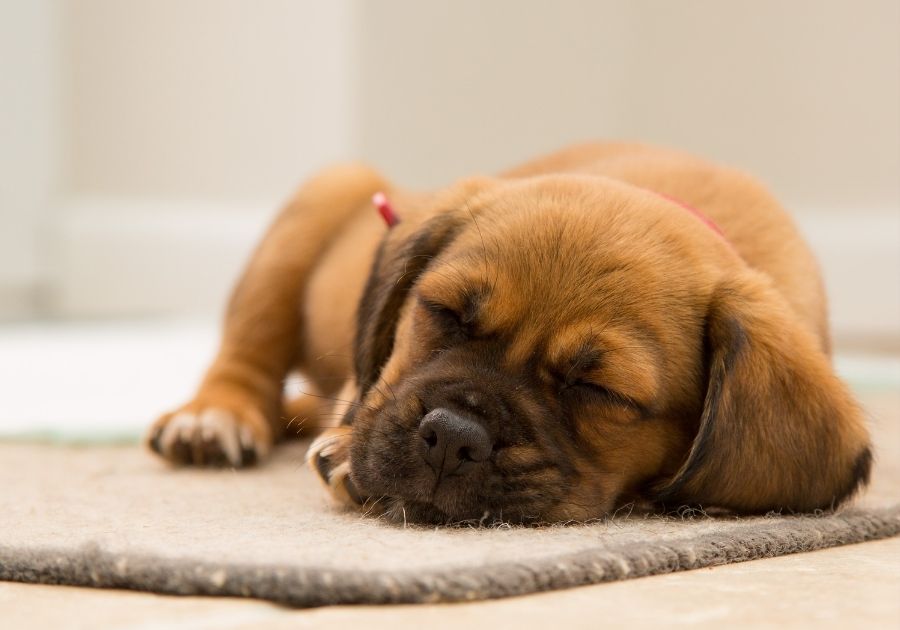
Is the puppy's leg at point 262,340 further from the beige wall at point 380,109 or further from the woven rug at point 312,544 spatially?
the beige wall at point 380,109

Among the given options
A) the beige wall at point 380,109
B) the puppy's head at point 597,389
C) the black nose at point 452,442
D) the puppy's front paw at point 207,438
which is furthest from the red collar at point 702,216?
the beige wall at point 380,109

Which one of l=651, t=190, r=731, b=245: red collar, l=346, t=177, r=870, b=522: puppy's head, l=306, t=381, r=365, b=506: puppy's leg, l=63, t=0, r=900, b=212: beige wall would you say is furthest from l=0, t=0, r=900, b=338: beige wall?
l=306, t=381, r=365, b=506: puppy's leg

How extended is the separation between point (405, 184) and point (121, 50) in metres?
2.75

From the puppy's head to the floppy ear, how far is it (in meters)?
0.25

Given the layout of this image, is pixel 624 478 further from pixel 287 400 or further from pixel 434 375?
pixel 287 400

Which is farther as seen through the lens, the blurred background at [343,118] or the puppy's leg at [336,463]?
the blurred background at [343,118]

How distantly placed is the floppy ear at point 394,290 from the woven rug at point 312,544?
0.36 m

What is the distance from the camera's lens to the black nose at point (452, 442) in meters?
2.43

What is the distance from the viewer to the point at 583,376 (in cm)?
262

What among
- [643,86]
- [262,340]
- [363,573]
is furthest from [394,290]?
[643,86]

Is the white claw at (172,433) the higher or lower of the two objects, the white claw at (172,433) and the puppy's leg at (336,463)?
the lower

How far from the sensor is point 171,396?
205 inches

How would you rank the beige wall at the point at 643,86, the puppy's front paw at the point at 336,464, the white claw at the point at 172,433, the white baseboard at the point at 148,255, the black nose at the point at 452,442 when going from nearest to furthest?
the black nose at the point at 452,442, the puppy's front paw at the point at 336,464, the white claw at the point at 172,433, the beige wall at the point at 643,86, the white baseboard at the point at 148,255

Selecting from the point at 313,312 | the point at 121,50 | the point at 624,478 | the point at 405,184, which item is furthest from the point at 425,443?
the point at 121,50
